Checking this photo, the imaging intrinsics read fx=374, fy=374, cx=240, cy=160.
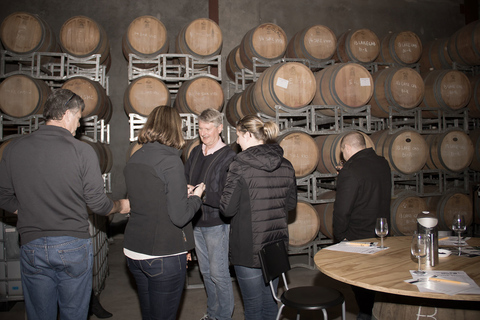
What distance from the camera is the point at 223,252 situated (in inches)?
127

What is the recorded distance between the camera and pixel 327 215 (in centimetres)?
544

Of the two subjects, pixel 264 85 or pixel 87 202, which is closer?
pixel 87 202

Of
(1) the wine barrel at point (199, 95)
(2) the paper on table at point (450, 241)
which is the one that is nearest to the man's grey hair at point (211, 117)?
(2) the paper on table at point (450, 241)

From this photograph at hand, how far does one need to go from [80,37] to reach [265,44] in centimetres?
291

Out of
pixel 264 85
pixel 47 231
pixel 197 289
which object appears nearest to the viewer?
pixel 47 231

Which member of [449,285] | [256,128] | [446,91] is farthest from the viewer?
[446,91]

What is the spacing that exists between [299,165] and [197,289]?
80.3 inches

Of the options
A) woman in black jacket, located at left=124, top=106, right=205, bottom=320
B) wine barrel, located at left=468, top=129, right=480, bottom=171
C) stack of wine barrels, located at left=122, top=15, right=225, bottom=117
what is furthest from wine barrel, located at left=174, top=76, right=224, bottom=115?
wine barrel, located at left=468, top=129, right=480, bottom=171

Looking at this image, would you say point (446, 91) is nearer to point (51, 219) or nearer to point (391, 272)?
point (391, 272)

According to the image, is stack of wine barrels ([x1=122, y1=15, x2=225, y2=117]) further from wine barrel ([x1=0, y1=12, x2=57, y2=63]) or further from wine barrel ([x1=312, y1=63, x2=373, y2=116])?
wine barrel ([x1=312, y1=63, x2=373, y2=116])

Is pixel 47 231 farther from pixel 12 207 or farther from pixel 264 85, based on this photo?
pixel 264 85

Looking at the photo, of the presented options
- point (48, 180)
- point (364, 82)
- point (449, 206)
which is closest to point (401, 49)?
point (364, 82)

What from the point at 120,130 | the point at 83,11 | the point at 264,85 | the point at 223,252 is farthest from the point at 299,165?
the point at 83,11

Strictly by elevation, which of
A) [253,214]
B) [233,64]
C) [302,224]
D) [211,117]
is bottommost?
[302,224]
